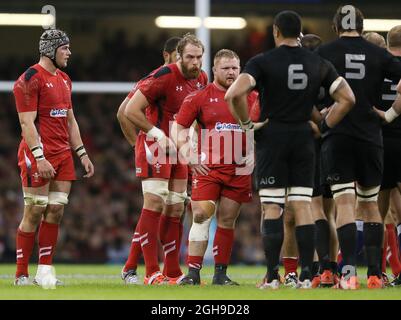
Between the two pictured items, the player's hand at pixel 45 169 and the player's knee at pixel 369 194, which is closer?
the player's knee at pixel 369 194

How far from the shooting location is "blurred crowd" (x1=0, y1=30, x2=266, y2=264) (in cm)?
1880

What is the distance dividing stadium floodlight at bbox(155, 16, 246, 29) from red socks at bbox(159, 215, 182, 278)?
742 centimetres

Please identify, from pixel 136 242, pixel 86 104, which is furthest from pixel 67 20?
pixel 136 242

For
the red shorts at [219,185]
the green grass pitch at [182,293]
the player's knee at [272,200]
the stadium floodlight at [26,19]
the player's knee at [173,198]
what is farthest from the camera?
the stadium floodlight at [26,19]

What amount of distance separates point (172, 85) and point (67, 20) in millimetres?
11771

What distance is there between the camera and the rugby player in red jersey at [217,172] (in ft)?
31.0

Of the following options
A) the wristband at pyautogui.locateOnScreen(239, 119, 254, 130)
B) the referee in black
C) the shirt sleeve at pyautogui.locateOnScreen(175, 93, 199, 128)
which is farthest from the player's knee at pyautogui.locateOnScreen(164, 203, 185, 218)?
the wristband at pyautogui.locateOnScreen(239, 119, 254, 130)

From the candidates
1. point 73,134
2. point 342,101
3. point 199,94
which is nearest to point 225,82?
point 199,94

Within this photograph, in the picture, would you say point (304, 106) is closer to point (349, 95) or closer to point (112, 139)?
point (349, 95)

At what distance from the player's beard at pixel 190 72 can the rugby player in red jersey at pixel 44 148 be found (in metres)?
1.10

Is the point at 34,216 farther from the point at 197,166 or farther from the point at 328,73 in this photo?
the point at 328,73

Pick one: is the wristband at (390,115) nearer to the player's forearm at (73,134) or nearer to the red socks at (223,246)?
the red socks at (223,246)

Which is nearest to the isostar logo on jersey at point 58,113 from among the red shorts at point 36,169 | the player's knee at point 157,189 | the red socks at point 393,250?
the red shorts at point 36,169

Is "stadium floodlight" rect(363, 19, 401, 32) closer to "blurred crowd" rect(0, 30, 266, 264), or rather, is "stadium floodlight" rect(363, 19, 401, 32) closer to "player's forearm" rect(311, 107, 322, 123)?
"blurred crowd" rect(0, 30, 266, 264)
